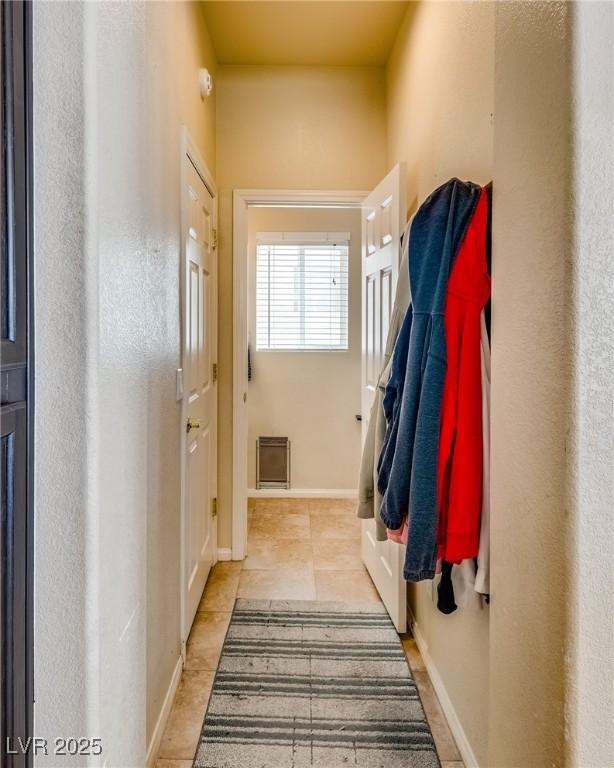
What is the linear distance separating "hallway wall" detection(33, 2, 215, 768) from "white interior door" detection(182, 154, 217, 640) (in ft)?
1.83

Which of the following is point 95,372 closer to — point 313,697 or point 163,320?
point 163,320

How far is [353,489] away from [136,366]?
3.18 meters

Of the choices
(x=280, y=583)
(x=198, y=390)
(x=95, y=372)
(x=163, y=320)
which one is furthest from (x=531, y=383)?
(x=280, y=583)

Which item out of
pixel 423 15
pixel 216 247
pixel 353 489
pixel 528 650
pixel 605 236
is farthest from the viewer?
pixel 353 489

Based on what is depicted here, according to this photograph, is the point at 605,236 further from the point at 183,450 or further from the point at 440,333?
the point at 183,450

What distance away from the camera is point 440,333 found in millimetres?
1349

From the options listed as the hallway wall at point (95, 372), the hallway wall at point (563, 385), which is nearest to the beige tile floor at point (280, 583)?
the hallway wall at point (95, 372)

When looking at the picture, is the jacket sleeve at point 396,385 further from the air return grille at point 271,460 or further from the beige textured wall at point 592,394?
the air return grille at point 271,460

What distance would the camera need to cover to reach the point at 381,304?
2451 mm

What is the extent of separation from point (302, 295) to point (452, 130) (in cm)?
250

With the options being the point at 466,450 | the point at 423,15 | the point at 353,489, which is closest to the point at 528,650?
the point at 466,450

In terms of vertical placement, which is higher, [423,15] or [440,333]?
[423,15]

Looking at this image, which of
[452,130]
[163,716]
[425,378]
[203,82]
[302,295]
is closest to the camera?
[425,378]

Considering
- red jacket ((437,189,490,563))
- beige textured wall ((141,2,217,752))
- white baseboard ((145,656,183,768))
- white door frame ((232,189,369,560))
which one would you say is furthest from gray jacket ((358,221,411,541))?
white door frame ((232,189,369,560))
